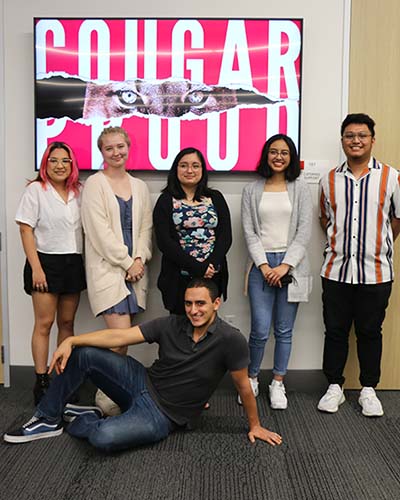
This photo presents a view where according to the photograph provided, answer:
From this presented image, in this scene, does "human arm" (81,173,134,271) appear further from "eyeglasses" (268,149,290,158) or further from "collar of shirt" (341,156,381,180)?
"collar of shirt" (341,156,381,180)

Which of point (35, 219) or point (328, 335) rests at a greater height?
point (35, 219)

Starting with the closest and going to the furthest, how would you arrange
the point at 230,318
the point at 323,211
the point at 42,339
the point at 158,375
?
the point at 158,375
the point at 42,339
the point at 323,211
the point at 230,318

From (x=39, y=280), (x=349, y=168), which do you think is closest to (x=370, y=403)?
(x=349, y=168)

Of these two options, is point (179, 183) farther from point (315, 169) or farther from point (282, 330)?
point (282, 330)

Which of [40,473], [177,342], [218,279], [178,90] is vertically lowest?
[40,473]

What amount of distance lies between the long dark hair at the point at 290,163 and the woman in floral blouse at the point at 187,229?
0.32 m

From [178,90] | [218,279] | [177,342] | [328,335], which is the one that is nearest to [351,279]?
[328,335]

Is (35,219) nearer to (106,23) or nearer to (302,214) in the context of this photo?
(106,23)

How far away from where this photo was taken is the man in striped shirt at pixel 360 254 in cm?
277

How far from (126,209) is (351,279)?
1258mm

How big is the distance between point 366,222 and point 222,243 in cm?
78

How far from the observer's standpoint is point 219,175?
10.0ft

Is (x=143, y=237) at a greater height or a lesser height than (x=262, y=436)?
greater

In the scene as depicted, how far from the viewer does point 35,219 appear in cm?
277
